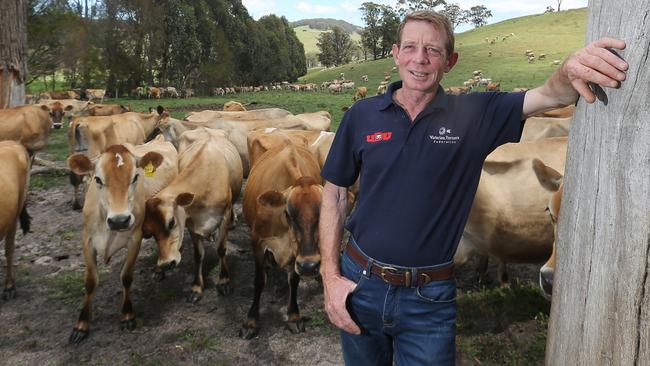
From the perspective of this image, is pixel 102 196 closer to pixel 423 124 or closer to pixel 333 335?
pixel 333 335

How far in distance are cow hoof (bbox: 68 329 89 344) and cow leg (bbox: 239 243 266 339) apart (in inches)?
59.0

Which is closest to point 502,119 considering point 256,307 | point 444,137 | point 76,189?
point 444,137

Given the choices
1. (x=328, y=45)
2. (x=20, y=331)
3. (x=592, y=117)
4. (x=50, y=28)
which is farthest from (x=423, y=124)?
(x=328, y=45)

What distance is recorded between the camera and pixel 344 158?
2268 mm

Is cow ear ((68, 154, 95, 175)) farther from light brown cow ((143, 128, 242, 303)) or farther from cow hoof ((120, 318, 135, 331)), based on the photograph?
cow hoof ((120, 318, 135, 331))

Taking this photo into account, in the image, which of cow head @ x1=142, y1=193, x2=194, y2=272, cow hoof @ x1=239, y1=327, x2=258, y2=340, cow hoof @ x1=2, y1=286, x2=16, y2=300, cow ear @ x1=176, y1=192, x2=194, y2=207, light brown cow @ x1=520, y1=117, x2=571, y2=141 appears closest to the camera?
cow hoof @ x1=239, y1=327, x2=258, y2=340

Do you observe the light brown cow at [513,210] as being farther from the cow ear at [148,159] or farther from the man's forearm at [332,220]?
the cow ear at [148,159]

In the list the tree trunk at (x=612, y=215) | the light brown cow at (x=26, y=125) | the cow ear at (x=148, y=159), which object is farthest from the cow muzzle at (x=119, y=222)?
the light brown cow at (x=26, y=125)

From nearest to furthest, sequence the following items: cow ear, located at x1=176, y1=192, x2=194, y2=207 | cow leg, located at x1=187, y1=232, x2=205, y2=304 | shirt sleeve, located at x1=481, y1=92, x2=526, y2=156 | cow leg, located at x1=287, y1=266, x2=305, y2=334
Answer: shirt sleeve, located at x1=481, y1=92, x2=526, y2=156
cow leg, located at x1=287, y1=266, x2=305, y2=334
cow ear, located at x1=176, y1=192, x2=194, y2=207
cow leg, located at x1=187, y1=232, x2=205, y2=304

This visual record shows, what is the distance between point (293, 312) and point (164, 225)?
1.63 meters

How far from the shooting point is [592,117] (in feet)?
4.94

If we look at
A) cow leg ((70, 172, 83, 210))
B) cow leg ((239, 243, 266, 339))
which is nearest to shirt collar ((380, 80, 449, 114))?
cow leg ((239, 243, 266, 339))

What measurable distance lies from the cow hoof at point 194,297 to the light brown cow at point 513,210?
2.94 meters

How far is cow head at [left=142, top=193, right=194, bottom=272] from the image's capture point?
4.79m
